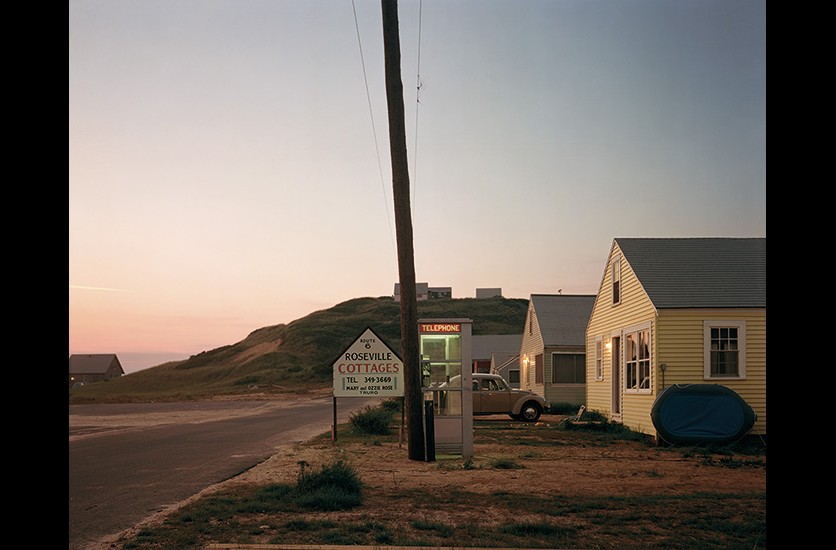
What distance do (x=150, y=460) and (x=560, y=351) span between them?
78.8ft

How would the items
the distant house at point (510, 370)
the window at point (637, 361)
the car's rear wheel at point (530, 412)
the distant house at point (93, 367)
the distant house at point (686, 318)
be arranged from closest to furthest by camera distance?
the distant house at point (686, 318) → the window at point (637, 361) → the car's rear wheel at point (530, 412) → the distant house at point (510, 370) → the distant house at point (93, 367)

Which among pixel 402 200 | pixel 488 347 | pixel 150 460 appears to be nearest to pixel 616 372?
pixel 402 200

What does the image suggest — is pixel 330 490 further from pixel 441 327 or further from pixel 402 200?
pixel 402 200

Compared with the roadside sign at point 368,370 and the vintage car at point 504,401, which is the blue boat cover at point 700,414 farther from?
the vintage car at point 504,401

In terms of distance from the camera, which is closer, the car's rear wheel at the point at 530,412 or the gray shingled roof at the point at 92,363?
the car's rear wheel at the point at 530,412

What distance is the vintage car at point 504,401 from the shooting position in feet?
97.3

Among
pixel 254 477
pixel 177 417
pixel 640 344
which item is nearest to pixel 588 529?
pixel 254 477

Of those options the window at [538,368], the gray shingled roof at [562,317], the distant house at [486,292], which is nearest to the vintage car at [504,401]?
the gray shingled roof at [562,317]

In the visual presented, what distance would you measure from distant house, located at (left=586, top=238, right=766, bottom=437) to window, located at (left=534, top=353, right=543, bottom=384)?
→ 486 inches

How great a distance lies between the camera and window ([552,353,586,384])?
3788 centimetres

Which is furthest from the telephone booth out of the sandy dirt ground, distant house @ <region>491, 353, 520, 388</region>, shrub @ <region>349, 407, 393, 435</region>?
distant house @ <region>491, 353, 520, 388</region>

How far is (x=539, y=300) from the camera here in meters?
42.0

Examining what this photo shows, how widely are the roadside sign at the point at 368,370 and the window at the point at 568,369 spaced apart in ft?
63.4
